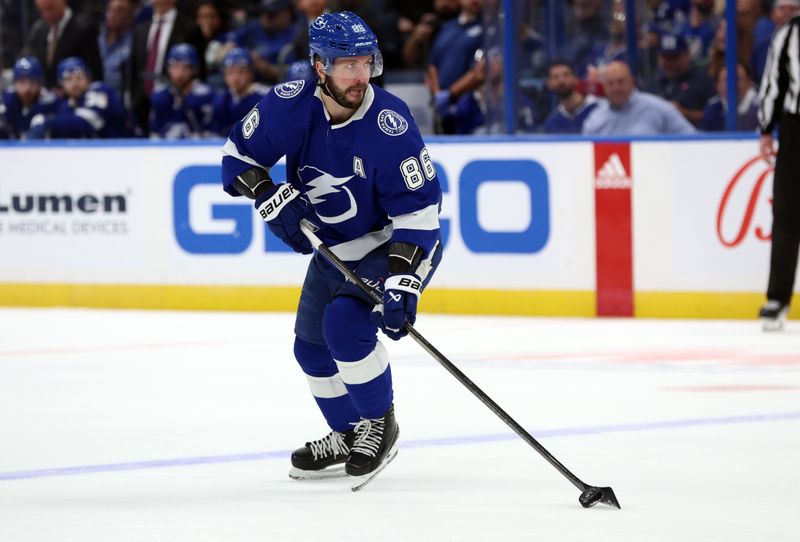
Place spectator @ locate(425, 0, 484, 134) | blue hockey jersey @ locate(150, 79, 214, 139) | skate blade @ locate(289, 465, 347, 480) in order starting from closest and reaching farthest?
skate blade @ locate(289, 465, 347, 480), spectator @ locate(425, 0, 484, 134), blue hockey jersey @ locate(150, 79, 214, 139)

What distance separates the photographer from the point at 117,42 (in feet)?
38.6

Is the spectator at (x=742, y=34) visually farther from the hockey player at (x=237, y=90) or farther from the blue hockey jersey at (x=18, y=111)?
the blue hockey jersey at (x=18, y=111)

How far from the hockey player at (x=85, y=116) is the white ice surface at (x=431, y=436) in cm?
214

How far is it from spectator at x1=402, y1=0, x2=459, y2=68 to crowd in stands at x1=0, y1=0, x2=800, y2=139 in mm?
10

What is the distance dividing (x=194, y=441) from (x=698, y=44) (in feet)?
16.5

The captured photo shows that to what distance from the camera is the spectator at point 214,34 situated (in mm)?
11445

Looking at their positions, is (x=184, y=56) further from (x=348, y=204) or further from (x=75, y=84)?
(x=348, y=204)

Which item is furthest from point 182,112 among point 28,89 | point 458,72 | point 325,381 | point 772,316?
point 325,381

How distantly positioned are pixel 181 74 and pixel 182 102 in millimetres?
194

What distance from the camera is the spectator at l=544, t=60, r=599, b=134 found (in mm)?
9500

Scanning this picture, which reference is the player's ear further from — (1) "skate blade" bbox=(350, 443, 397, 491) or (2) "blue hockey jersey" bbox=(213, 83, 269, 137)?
(2) "blue hockey jersey" bbox=(213, 83, 269, 137)

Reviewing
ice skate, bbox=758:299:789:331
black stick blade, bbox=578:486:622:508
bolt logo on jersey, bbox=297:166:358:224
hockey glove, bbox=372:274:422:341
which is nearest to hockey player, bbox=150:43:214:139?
ice skate, bbox=758:299:789:331

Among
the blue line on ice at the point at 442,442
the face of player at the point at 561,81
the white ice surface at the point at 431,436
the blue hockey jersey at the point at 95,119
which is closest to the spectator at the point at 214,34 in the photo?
the blue hockey jersey at the point at 95,119

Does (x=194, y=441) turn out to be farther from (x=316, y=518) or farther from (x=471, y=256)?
(x=471, y=256)
